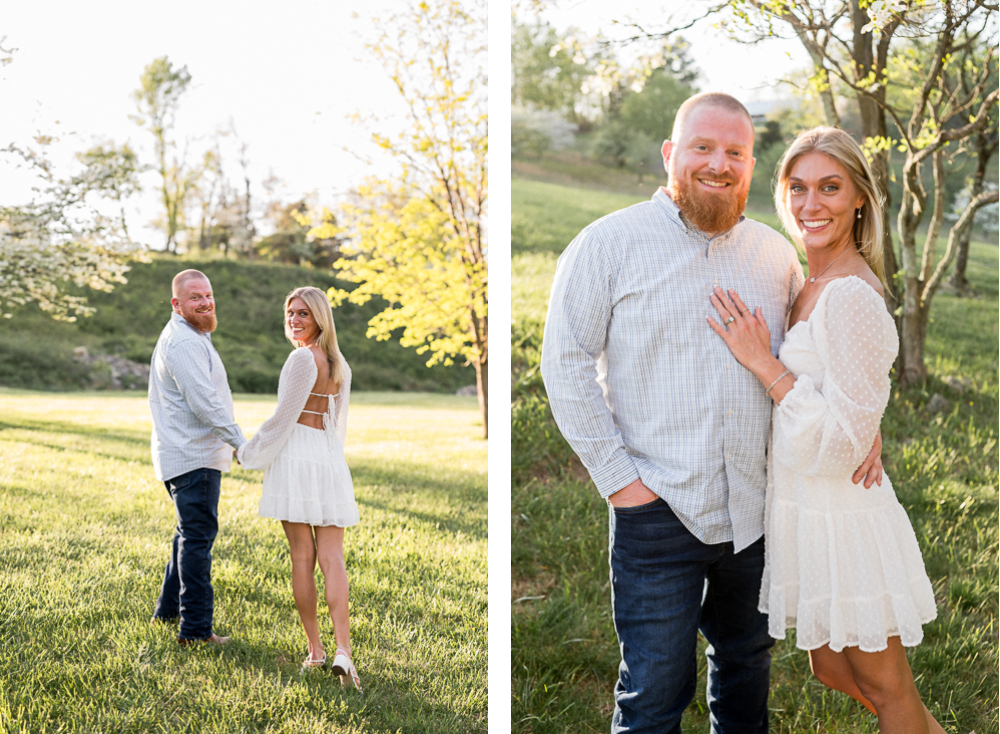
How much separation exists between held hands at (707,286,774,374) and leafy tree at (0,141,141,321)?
7.63ft

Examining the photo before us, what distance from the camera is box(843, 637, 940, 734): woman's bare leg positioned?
1.70 m

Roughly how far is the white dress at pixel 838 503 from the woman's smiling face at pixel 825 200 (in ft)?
0.62

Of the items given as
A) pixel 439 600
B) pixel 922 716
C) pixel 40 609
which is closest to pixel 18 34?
pixel 40 609

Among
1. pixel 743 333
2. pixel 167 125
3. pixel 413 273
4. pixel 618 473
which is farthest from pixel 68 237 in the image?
pixel 743 333

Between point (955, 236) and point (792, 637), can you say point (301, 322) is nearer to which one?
point (792, 637)

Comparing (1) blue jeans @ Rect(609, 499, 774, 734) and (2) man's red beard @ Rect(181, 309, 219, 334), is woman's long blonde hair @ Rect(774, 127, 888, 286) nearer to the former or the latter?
(1) blue jeans @ Rect(609, 499, 774, 734)

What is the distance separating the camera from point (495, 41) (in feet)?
7.19

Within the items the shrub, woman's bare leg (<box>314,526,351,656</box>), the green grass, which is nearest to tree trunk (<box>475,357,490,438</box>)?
the shrub

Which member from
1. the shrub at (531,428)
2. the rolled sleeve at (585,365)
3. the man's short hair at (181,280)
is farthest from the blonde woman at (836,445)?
the shrub at (531,428)

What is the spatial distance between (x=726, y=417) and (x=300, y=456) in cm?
134

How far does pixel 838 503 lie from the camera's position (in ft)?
5.49

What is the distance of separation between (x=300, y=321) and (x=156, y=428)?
1.90 ft

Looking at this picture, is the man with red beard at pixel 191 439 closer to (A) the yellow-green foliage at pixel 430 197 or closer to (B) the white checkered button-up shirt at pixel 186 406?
(B) the white checkered button-up shirt at pixel 186 406

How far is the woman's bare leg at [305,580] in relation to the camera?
2.38 metres
